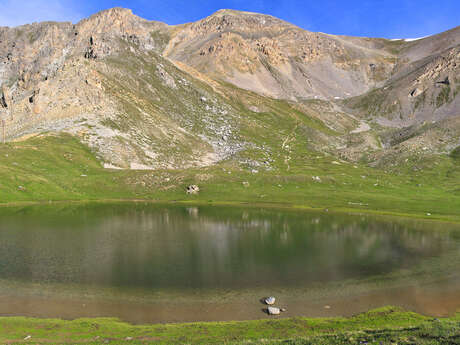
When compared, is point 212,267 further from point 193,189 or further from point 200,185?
point 200,185

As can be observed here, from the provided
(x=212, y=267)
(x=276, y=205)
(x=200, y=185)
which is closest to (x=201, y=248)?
(x=212, y=267)

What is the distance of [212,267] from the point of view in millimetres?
49562

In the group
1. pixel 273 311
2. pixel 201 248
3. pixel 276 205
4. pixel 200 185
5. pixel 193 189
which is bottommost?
pixel 273 311

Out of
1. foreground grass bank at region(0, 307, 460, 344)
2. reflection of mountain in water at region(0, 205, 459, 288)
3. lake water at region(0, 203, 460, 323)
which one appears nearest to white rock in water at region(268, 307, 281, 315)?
lake water at region(0, 203, 460, 323)

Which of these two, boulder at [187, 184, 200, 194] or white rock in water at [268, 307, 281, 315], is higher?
boulder at [187, 184, 200, 194]

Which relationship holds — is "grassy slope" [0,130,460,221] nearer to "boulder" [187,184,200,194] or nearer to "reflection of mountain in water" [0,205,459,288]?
"boulder" [187,184,200,194]

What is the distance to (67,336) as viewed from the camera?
28578 mm

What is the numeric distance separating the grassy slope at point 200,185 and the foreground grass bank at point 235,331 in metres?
87.6

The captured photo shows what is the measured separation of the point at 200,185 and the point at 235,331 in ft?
359

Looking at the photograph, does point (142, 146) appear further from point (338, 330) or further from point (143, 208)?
point (338, 330)

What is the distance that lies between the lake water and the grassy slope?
3216cm

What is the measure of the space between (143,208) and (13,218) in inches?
1367

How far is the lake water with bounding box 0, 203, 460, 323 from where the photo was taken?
37000 mm

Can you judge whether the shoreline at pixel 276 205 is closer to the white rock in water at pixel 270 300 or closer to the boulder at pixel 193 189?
the boulder at pixel 193 189
